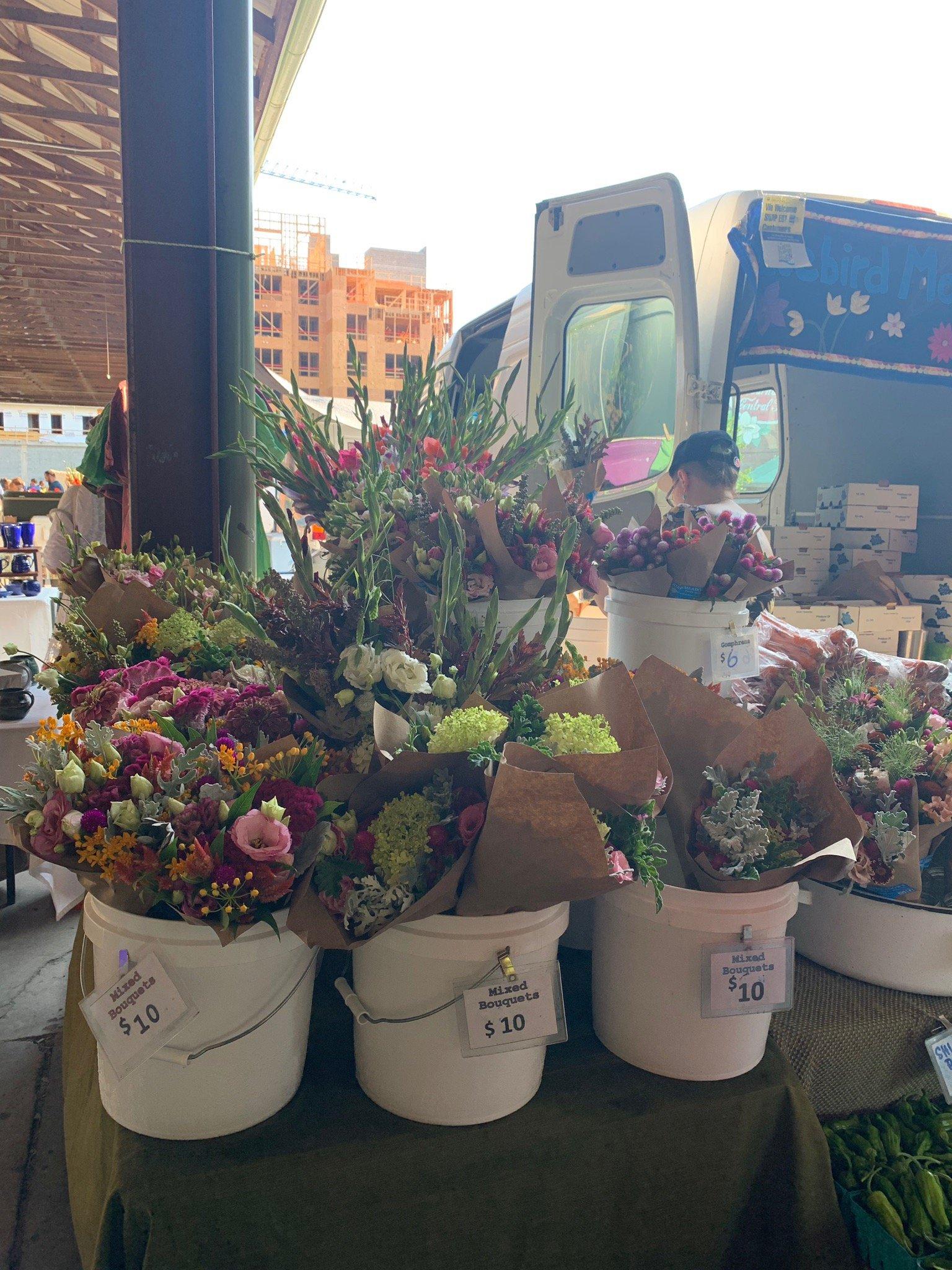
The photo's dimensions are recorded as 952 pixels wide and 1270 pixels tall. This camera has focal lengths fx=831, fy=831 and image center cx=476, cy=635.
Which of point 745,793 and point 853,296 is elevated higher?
point 853,296

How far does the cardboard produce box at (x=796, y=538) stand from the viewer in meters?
5.38

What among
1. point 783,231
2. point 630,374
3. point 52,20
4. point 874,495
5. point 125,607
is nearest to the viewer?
point 125,607

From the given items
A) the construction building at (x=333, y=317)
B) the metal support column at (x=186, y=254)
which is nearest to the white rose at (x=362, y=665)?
the metal support column at (x=186, y=254)

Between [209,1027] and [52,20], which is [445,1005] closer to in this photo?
[209,1027]

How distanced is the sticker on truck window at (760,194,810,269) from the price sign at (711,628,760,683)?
10.1ft

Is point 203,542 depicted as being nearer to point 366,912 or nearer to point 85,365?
point 366,912

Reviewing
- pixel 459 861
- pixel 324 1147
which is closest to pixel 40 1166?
pixel 324 1147

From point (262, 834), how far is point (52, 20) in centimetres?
397

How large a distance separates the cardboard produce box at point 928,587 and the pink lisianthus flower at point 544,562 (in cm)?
472

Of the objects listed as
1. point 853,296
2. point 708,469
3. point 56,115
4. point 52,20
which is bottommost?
point 708,469

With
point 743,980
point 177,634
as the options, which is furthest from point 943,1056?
point 177,634

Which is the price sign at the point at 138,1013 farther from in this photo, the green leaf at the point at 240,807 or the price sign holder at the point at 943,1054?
the price sign holder at the point at 943,1054

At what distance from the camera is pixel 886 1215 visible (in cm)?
115

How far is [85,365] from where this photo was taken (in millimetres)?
12547
